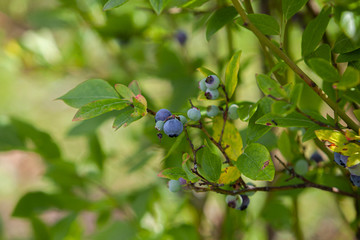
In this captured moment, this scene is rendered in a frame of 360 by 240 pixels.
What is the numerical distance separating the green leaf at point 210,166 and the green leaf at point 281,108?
0.09 m

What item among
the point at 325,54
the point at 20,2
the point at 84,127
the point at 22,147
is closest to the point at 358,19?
the point at 325,54

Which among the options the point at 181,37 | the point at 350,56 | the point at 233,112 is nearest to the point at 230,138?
the point at 233,112

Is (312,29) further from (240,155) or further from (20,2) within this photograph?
(20,2)

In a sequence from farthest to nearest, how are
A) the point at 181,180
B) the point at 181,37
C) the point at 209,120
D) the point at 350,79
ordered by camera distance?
the point at 181,37
the point at 209,120
the point at 181,180
the point at 350,79

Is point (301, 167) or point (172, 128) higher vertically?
point (172, 128)

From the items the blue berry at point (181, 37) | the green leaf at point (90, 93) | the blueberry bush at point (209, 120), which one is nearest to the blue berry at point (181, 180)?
the blueberry bush at point (209, 120)

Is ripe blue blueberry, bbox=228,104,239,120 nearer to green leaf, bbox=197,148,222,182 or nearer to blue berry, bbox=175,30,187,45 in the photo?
green leaf, bbox=197,148,222,182

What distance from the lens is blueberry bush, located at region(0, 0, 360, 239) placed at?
0.36 m

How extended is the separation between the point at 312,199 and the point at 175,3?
5.06 ft

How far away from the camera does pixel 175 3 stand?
1.41 ft

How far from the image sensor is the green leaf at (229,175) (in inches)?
15.3

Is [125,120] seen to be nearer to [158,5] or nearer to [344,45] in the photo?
[158,5]

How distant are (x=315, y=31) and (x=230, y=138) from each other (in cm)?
13

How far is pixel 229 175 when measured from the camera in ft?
1.28
